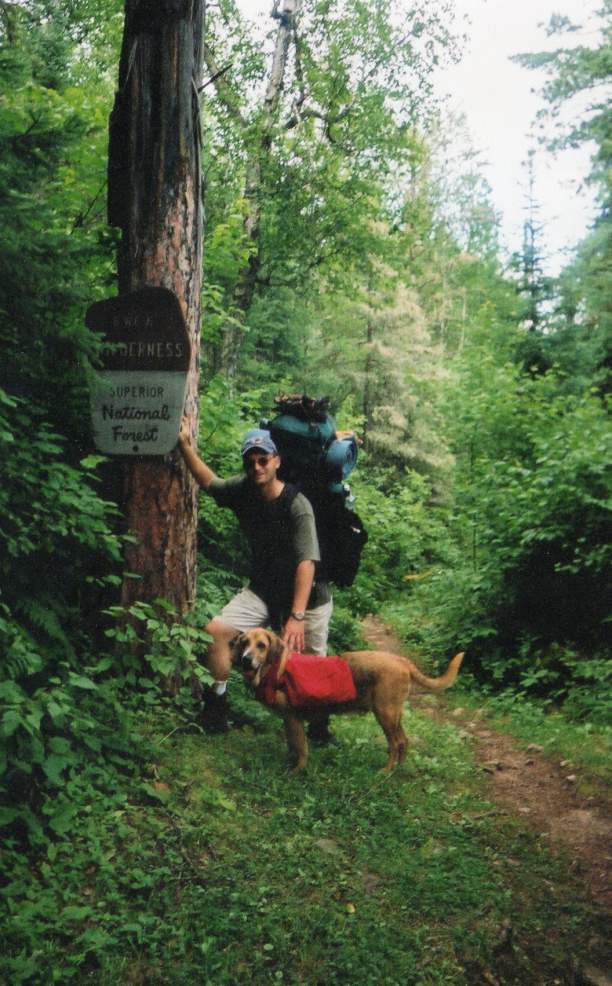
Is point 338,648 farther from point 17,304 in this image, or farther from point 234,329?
point 234,329

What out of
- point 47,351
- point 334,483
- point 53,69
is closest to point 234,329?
point 53,69

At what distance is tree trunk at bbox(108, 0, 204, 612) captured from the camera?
4.84m

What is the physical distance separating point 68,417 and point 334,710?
2.58 m

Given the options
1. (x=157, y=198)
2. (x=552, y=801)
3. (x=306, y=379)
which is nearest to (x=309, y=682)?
(x=552, y=801)

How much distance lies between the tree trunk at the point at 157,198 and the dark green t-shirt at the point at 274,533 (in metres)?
0.40

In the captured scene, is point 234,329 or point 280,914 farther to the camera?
point 234,329

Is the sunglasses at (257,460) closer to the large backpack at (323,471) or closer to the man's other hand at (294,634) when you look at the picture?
the large backpack at (323,471)

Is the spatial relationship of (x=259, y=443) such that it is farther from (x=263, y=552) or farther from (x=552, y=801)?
(x=552, y=801)

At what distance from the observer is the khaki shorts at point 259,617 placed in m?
4.98

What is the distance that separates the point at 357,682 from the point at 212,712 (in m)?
0.98

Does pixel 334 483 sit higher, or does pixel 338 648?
pixel 334 483

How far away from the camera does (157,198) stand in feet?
15.9

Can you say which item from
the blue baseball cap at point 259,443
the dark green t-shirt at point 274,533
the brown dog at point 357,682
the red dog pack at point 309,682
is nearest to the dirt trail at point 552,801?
the brown dog at point 357,682

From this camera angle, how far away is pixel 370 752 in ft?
17.9
